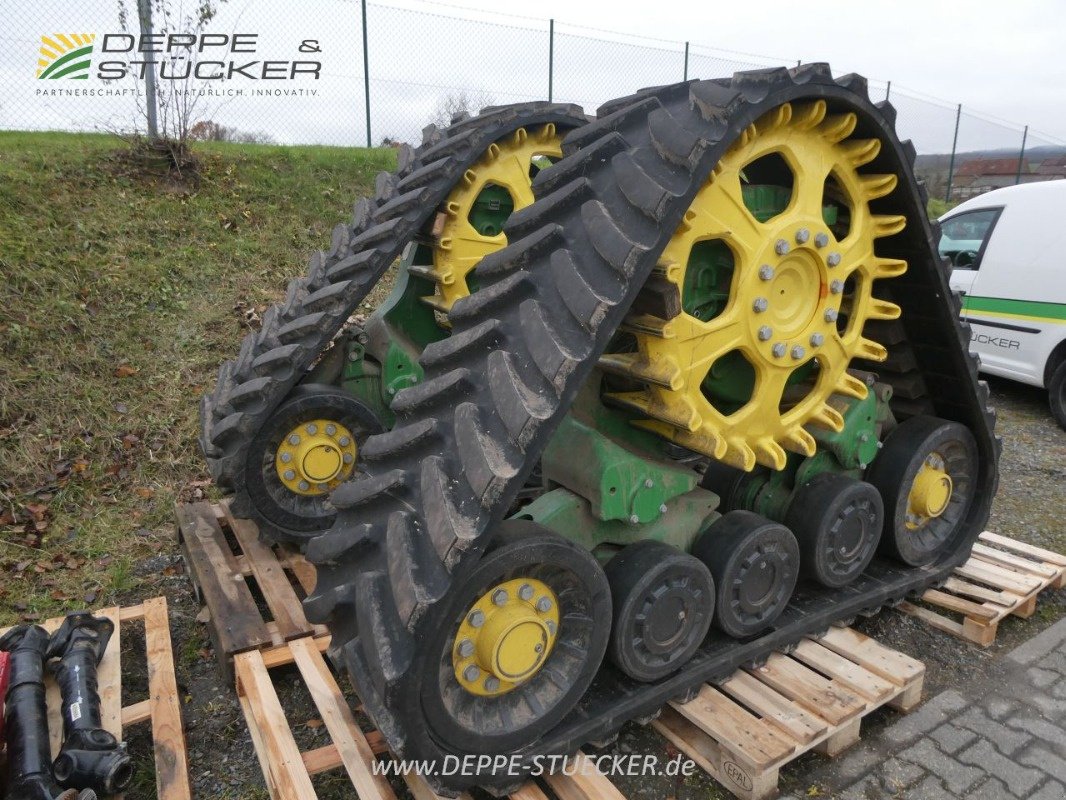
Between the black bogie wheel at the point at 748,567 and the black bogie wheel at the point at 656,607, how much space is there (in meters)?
0.11

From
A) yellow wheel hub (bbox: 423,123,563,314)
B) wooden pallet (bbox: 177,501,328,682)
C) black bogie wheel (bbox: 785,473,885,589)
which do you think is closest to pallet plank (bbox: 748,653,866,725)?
black bogie wheel (bbox: 785,473,885,589)

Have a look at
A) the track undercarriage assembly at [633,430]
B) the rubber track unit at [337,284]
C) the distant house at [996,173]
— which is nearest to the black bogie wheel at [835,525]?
the track undercarriage assembly at [633,430]

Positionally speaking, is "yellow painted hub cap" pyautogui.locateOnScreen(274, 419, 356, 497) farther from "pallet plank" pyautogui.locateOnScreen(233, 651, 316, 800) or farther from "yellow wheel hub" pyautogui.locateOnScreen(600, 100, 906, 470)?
"yellow wheel hub" pyautogui.locateOnScreen(600, 100, 906, 470)

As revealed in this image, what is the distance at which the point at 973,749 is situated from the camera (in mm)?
2689

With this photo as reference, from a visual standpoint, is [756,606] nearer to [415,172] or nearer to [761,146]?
[761,146]

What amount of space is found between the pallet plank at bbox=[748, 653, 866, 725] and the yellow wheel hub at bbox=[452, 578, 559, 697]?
1.11 metres

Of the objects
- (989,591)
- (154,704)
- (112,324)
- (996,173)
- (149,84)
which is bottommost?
(154,704)

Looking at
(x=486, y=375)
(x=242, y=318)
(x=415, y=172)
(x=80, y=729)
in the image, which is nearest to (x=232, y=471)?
(x=80, y=729)

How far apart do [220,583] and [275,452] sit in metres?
0.66

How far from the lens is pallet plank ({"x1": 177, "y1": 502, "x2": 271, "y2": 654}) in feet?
10.1

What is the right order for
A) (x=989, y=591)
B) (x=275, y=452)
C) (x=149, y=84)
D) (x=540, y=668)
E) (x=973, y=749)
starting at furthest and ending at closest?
(x=149, y=84)
(x=275, y=452)
(x=989, y=591)
(x=973, y=749)
(x=540, y=668)

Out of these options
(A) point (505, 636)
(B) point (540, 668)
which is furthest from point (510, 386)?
(B) point (540, 668)

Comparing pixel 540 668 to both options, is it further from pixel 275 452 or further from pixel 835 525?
pixel 275 452

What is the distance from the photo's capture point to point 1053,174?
68.9 ft
